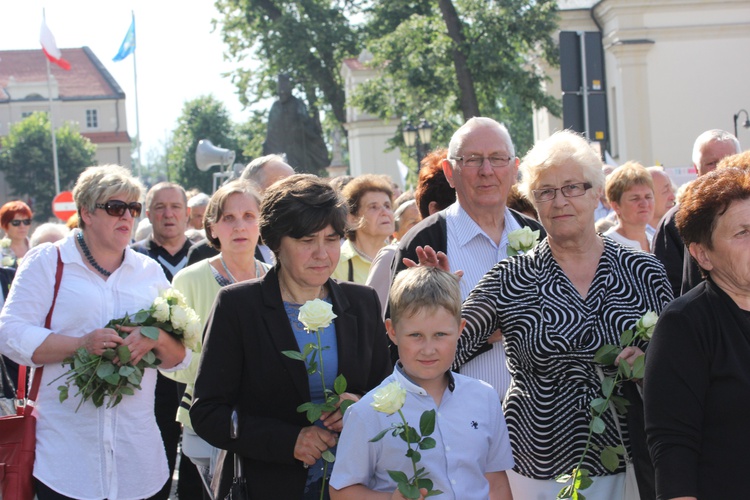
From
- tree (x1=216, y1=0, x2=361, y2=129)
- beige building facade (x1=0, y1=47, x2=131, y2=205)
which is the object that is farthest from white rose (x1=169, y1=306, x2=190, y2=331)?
beige building facade (x1=0, y1=47, x2=131, y2=205)

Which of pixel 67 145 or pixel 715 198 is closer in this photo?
pixel 715 198

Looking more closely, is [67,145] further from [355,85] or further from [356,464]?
[356,464]

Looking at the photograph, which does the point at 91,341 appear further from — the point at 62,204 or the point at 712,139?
the point at 62,204

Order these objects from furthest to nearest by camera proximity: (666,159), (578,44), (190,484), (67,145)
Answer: (67,145), (666,159), (578,44), (190,484)

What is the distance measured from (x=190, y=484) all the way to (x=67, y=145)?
7414 cm

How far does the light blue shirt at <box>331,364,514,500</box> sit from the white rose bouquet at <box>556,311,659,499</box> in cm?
30

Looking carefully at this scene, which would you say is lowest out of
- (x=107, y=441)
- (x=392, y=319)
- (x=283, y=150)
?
(x=107, y=441)

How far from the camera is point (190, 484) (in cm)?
698

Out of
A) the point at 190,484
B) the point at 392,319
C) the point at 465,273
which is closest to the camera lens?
the point at 392,319

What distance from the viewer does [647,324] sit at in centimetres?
369

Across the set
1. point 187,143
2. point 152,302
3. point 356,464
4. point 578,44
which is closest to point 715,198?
point 356,464

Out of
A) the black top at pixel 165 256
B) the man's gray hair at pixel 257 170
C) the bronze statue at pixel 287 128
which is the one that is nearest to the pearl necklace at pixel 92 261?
the man's gray hair at pixel 257 170

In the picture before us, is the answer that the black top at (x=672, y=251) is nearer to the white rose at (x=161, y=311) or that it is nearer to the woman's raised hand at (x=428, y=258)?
the woman's raised hand at (x=428, y=258)

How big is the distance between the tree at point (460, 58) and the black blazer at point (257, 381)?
84.4ft
